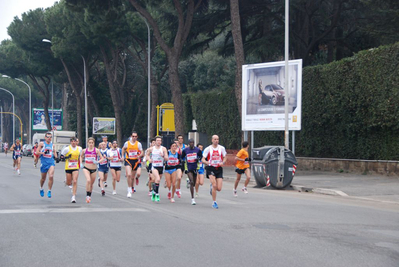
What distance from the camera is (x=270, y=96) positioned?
26.4m

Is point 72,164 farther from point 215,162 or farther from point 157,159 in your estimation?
point 215,162

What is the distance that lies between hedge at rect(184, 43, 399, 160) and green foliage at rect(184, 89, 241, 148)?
12.4ft

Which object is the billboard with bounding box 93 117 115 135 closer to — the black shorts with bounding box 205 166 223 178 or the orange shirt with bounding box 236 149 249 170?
the orange shirt with bounding box 236 149 249 170

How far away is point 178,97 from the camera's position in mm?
33906

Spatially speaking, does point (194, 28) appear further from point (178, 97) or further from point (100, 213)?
point (100, 213)

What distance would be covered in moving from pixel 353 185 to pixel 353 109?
6.95m

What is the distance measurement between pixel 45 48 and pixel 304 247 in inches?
1959

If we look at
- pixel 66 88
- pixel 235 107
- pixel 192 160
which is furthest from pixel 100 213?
pixel 66 88

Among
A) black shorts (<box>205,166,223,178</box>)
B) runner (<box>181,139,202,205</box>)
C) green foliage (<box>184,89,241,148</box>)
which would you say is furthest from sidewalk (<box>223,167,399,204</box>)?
green foliage (<box>184,89,241,148</box>)

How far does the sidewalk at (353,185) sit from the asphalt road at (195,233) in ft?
6.56

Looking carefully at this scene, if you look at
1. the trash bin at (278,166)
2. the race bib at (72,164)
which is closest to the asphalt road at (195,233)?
the race bib at (72,164)

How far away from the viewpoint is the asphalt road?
24.8ft

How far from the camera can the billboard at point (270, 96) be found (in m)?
24.8

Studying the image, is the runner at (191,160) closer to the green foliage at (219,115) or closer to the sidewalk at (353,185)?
the sidewalk at (353,185)
